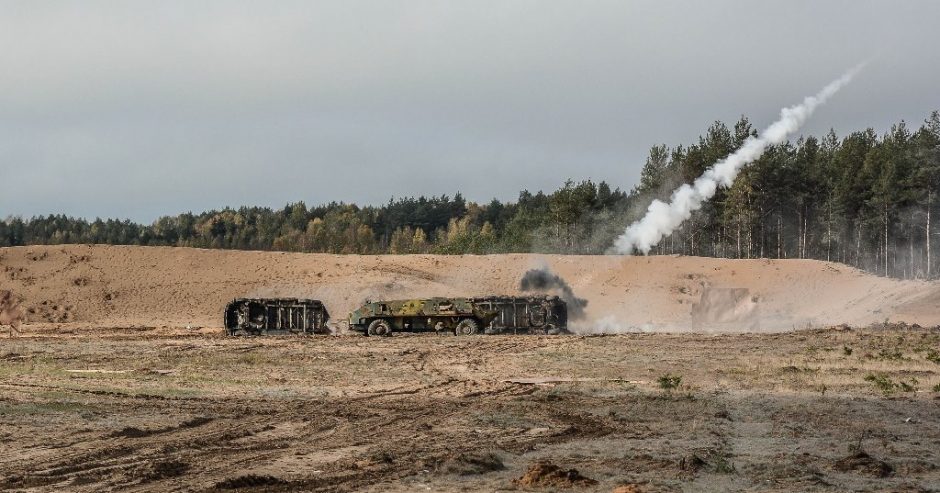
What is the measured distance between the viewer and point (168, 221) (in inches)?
6024

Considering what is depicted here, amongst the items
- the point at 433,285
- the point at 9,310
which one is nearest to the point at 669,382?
the point at 433,285

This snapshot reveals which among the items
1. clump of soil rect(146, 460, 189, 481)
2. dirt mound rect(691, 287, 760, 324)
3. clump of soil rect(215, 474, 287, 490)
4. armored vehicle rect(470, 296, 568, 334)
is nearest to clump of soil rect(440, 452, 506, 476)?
clump of soil rect(215, 474, 287, 490)

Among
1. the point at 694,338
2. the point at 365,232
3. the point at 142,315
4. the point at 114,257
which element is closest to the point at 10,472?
the point at 694,338

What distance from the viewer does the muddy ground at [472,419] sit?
14.4m

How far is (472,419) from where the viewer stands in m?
20.8

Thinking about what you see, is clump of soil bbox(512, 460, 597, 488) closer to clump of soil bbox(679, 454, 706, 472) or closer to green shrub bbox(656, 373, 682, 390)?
clump of soil bbox(679, 454, 706, 472)

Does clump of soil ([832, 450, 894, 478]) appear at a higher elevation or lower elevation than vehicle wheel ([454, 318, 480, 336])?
lower

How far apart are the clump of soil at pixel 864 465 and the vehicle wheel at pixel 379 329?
3473cm

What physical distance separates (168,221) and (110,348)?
115701 millimetres

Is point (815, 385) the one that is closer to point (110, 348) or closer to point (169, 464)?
point (169, 464)

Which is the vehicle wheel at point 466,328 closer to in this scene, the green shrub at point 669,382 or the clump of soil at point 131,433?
the green shrub at point 669,382

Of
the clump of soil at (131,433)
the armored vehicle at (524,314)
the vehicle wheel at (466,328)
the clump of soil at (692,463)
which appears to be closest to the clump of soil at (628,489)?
the clump of soil at (692,463)

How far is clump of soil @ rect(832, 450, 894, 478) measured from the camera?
14680 millimetres

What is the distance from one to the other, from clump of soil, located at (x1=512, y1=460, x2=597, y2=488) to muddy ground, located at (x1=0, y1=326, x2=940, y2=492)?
A: 0.09ft
